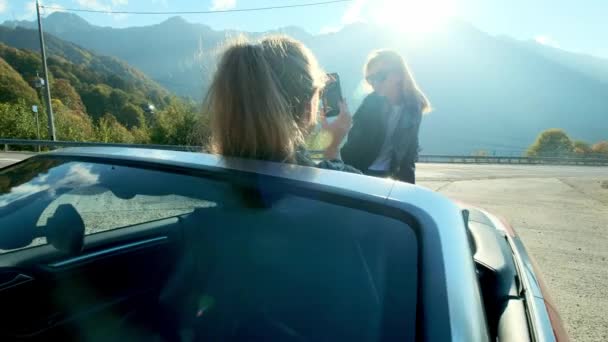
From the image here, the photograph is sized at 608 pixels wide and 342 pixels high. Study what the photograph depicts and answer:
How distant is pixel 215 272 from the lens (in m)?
1.30

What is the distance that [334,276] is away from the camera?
3.29ft

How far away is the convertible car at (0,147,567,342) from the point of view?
93 centimetres

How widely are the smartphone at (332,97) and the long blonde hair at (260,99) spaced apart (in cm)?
71

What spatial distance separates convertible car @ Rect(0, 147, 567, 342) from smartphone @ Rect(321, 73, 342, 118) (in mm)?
989

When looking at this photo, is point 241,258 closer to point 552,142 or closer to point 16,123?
point 16,123

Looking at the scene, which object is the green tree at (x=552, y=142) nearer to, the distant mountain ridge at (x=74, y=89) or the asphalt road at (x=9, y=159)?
the distant mountain ridge at (x=74, y=89)

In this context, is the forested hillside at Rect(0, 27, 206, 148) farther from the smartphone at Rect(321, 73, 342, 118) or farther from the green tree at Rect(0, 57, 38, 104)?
the smartphone at Rect(321, 73, 342, 118)

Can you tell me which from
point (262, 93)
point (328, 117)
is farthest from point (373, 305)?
point (328, 117)

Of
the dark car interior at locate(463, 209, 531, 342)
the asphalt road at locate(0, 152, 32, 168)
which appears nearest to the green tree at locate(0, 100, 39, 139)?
the asphalt road at locate(0, 152, 32, 168)

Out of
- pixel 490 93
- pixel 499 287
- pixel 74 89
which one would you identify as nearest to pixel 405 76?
pixel 499 287

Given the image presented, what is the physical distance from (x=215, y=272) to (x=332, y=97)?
4.61ft

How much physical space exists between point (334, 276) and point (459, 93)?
178 metres

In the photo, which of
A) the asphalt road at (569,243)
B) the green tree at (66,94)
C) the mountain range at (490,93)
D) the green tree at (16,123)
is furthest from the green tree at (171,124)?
the mountain range at (490,93)

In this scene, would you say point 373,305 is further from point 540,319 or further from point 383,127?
point 383,127
